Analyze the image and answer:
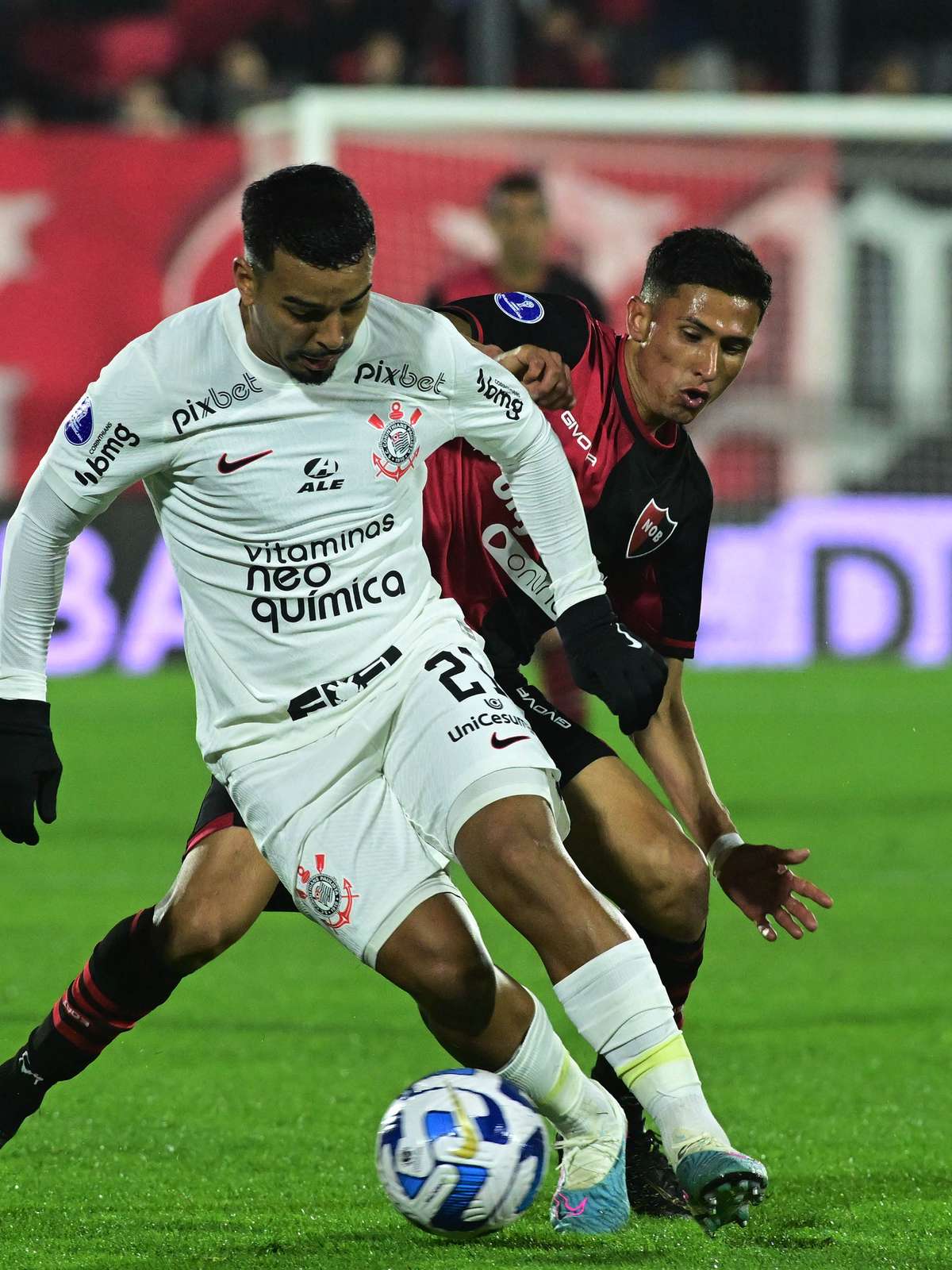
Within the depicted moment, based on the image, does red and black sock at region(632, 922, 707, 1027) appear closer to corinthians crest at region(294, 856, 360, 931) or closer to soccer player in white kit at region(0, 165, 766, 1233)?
soccer player in white kit at region(0, 165, 766, 1233)

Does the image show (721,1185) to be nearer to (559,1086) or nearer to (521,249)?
(559,1086)

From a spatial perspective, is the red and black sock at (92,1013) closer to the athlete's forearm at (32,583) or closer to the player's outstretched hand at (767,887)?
the athlete's forearm at (32,583)

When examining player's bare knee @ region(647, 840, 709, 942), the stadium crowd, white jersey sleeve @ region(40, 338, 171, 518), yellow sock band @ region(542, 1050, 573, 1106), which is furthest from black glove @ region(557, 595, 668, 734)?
the stadium crowd

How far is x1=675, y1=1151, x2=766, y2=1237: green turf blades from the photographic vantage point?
10.9 feet

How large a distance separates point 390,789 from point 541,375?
35.7 inches

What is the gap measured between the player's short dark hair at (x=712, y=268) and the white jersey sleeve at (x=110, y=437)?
1161mm

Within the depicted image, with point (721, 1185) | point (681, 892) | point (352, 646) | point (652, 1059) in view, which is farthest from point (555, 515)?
point (721, 1185)

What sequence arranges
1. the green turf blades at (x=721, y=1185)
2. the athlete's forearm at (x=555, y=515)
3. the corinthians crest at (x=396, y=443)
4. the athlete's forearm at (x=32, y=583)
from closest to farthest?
the green turf blades at (x=721, y=1185), the athlete's forearm at (x=32, y=583), the corinthians crest at (x=396, y=443), the athlete's forearm at (x=555, y=515)

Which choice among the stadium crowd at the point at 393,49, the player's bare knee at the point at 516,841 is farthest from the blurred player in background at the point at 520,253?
the stadium crowd at the point at 393,49

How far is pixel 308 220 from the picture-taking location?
361 centimetres

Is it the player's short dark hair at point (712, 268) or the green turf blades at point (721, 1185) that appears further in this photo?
the player's short dark hair at point (712, 268)

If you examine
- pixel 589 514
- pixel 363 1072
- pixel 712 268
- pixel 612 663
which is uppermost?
pixel 712 268

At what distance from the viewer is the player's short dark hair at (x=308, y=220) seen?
11.8ft

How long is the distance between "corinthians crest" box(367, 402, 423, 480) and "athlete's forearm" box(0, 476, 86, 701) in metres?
0.55
